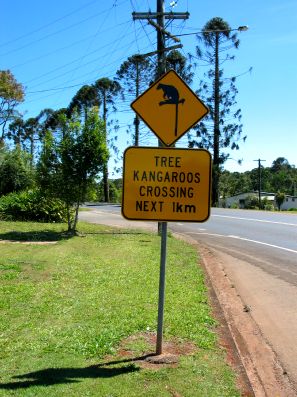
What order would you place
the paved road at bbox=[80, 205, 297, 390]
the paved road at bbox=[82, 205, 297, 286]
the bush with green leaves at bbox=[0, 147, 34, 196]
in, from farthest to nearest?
1. the bush with green leaves at bbox=[0, 147, 34, 196]
2. the paved road at bbox=[82, 205, 297, 286]
3. the paved road at bbox=[80, 205, 297, 390]

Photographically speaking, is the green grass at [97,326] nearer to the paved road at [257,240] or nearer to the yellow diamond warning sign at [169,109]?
the paved road at [257,240]

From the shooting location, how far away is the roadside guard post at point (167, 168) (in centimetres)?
502

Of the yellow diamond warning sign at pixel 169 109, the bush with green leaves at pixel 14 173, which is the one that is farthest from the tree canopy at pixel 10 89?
the yellow diamond warning sign at pixel 169 109

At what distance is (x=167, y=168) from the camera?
5035mm

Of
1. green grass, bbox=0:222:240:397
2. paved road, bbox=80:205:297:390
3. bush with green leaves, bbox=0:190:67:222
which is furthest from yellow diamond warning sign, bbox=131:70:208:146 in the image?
bush with green leaves, bbox=0:190:67:222

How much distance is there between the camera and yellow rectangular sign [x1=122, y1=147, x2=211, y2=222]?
5012 mm

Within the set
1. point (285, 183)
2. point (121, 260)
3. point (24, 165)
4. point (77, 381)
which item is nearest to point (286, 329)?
point (77, 381)

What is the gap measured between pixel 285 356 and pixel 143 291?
2723mm

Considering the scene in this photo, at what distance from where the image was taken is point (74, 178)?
16000mm

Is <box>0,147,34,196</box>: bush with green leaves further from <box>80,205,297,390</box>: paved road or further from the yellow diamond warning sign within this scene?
the yellow diamond warning sign

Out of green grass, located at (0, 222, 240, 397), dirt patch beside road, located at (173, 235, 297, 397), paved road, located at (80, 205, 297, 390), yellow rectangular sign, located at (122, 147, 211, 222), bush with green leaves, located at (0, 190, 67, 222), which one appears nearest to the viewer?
green grass, located at (0, 222, 240, 397)

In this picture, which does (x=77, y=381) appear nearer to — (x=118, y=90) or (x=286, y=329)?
(x=286, y=329)

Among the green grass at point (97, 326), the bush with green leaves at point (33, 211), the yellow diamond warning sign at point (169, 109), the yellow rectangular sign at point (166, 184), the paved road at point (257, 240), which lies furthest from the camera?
the bush with green leaves at point (33, 211)

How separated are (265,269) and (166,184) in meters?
6.93
